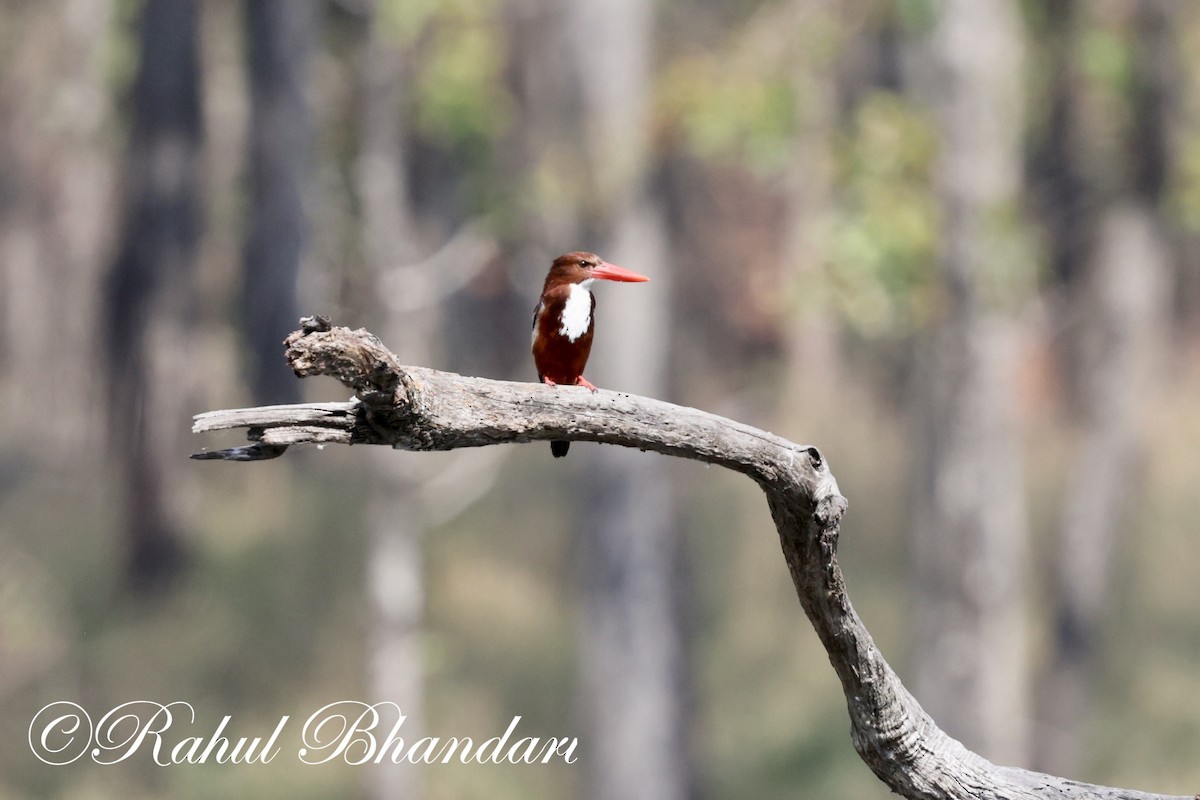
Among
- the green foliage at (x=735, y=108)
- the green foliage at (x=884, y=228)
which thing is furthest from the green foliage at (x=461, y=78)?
the green foliage at (x=884, y=228)

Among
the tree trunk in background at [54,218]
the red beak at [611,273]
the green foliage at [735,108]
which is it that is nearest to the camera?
the red beak at [611,273]

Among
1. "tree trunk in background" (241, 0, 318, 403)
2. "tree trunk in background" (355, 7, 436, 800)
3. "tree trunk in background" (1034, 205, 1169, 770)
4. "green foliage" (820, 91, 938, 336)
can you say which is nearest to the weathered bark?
"tree trunk in background" (355, 7, 436, 800)

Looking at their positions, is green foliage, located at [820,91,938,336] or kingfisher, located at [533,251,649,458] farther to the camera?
green foliage, located at [820,91,938,336]

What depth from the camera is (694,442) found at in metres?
3.37

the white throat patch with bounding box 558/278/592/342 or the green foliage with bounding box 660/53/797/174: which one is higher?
the green foliage with bounding box 660/53/797/174

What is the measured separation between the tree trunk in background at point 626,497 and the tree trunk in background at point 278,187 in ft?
18.1

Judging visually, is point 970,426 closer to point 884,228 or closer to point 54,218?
point 884,228

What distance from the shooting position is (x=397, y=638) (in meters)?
10.1

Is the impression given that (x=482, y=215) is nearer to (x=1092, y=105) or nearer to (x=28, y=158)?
(x=1092, y=105)

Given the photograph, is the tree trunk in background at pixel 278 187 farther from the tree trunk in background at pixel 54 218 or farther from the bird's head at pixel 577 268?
the bird's head at pixel 577 268

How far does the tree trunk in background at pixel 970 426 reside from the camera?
9594 mm

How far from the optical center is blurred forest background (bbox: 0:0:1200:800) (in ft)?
32.8

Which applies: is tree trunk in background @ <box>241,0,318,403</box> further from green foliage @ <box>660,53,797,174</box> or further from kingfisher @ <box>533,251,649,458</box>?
kingfisher @ <box>533,251,649,458</box>

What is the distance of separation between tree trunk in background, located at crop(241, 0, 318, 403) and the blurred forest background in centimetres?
4
